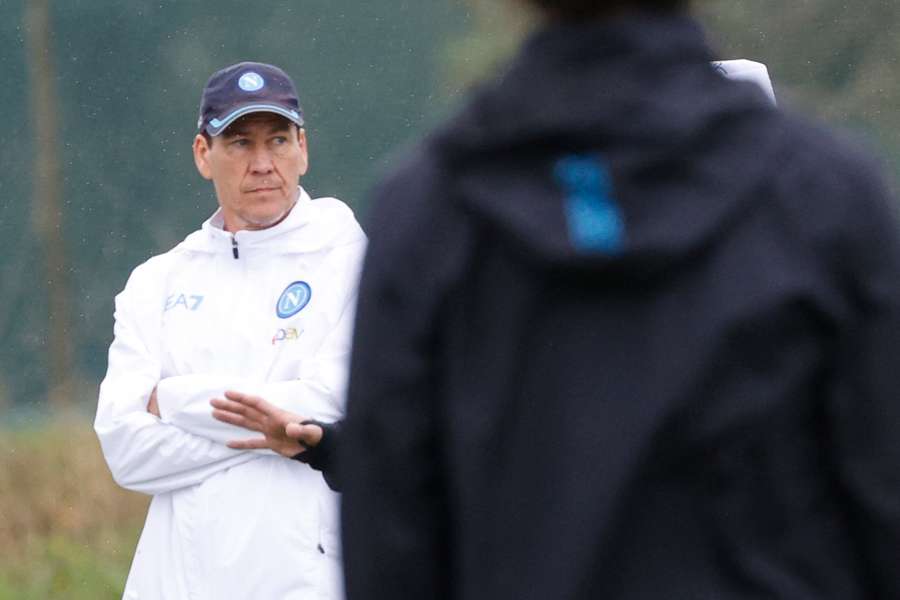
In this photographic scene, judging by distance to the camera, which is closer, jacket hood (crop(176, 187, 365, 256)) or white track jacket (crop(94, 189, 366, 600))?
white track jacket (crop(94, 189, 366, 600))

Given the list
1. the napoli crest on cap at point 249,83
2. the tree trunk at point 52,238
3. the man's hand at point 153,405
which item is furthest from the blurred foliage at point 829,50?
the man's hand at point 153,405

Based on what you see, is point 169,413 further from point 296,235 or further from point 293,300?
point 296,235

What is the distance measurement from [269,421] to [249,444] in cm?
11

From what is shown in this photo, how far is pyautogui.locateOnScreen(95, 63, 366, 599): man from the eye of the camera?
4.08 metres

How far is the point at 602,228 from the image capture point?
6.21 feet

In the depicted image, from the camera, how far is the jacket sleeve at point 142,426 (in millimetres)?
4188

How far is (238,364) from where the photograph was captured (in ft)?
13.9

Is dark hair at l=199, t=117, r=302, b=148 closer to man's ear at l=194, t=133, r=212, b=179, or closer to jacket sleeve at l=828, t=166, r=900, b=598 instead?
man's ear at l=194, t=133, r=212, b=179

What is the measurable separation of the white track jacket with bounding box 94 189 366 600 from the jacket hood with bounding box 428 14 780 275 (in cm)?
220

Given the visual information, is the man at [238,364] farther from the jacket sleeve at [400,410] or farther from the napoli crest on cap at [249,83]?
the jacket sleeve at [400,410]

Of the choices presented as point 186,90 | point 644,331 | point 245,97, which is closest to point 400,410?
point 644,331

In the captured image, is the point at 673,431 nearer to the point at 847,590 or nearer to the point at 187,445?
the point at 847,590

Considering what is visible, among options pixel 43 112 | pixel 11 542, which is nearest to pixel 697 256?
pixel 11 542

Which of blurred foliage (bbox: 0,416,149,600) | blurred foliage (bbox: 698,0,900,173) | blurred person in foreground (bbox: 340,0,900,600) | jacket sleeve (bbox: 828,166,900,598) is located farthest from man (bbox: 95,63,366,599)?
blurred foliage (bbox: 698,0,900,173)
